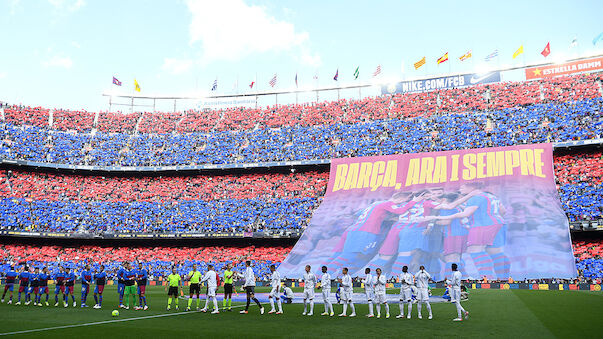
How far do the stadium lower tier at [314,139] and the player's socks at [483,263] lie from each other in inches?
613

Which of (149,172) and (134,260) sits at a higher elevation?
(149,172)

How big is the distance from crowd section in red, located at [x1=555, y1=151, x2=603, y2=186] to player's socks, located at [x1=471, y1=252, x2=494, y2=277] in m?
13.1

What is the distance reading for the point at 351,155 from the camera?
51938mm

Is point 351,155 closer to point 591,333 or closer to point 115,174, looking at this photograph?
point 115,174

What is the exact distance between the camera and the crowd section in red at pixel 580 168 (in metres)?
41.0

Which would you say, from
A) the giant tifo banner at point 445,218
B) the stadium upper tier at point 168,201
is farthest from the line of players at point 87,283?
the stadium upper tier at point 168,201

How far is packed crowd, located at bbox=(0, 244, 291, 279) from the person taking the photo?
44.9 metres

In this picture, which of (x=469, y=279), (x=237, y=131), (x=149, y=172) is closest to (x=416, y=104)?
(x=237, y=131)

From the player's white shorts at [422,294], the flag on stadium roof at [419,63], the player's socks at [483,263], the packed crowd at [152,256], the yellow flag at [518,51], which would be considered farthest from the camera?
the flag on stadium roof at [419,63]

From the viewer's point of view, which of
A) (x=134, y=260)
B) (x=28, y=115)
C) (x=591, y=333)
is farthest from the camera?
(x=28, y=115)

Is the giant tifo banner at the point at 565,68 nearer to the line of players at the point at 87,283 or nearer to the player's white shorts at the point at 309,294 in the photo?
the player's white shorts at the point at 309,294

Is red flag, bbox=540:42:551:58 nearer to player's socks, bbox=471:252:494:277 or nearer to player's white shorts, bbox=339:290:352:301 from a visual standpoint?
player's socks, bbox=471:252:494:277

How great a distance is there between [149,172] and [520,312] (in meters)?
49.6

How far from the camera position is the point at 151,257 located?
48562 mm
